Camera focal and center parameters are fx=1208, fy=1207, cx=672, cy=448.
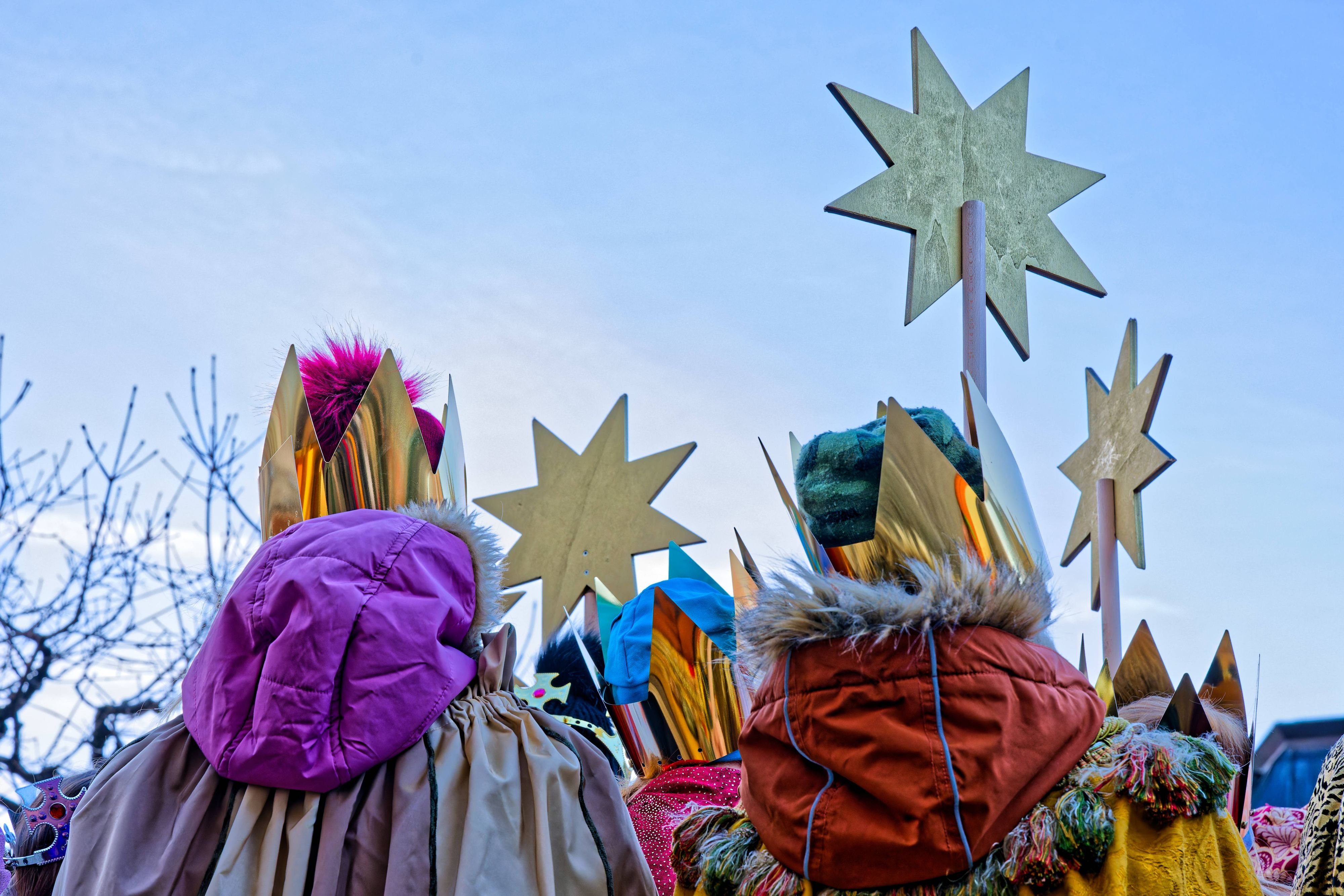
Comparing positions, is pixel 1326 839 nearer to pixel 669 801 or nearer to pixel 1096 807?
pixel 1096 807

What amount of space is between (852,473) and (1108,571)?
1.56 metres

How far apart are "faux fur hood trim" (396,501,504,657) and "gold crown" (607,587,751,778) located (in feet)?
1.27

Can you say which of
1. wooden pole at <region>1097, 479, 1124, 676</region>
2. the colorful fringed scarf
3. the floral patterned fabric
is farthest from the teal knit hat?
wooden pole at <region>1097, 479, 1124, 676</region>

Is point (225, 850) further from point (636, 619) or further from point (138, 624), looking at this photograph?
point (138, 624)

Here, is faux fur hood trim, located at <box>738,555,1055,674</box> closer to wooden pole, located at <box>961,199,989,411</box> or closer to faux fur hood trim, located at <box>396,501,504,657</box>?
faux fur hood trim, located at <box>396,501,504,657</box>

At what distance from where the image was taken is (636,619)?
2.29 m

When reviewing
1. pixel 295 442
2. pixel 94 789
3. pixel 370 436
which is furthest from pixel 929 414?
pixel 94 789

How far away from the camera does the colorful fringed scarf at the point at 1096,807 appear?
1.34m

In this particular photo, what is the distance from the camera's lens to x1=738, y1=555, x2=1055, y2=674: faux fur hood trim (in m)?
1.43

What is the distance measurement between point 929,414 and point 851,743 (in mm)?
462

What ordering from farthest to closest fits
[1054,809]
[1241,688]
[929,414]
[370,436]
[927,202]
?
[927,202]
[370,436]
[1241,688]
[929,414]
[1054,809]

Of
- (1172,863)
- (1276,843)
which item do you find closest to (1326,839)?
(1172,863)

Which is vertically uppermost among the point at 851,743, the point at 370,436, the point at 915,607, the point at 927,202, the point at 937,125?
the point at 937,125

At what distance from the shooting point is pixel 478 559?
198 centimetres
